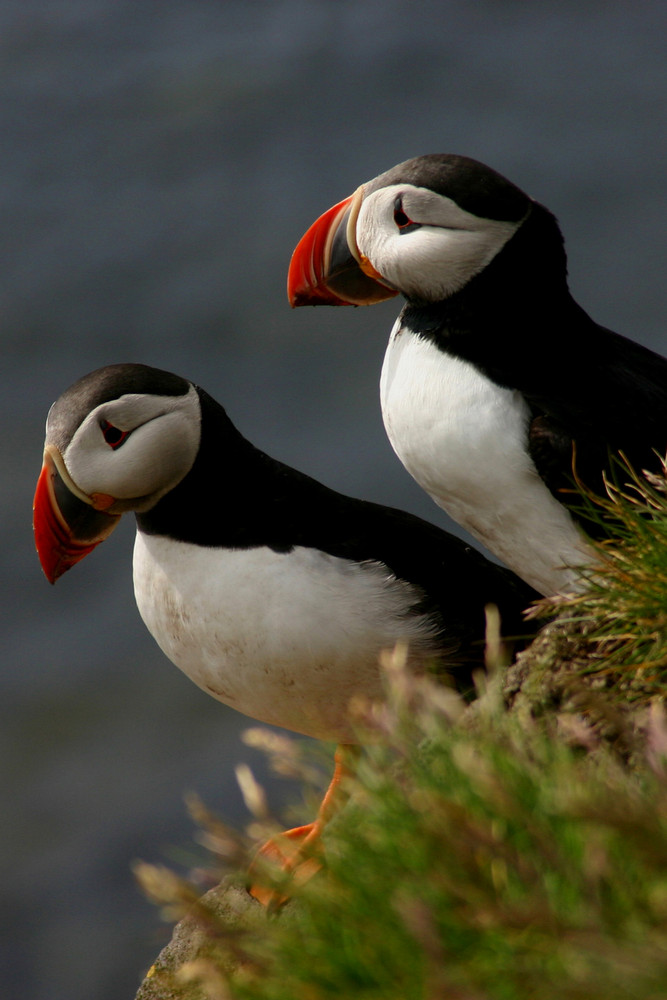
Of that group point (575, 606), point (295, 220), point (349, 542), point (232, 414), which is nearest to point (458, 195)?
point (349, 542)

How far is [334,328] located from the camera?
7301mm

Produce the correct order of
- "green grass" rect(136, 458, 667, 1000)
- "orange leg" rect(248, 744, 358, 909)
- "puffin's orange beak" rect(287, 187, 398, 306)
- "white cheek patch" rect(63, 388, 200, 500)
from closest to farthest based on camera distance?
"green grass" rect(136, 458, 667, 1000), "orange leg" rect(248, 744, 358, 909), "white cheek patch" rect(63, 388, 200, 500), "puffin's orange beak" rect(287, 187, 398, 306)

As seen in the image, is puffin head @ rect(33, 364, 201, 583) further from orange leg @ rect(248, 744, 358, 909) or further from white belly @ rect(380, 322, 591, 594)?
orange leg @ rect(248, 744, 358, 909)

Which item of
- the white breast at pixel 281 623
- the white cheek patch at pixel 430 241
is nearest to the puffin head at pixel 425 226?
the white cheek patch at pixel 430 241

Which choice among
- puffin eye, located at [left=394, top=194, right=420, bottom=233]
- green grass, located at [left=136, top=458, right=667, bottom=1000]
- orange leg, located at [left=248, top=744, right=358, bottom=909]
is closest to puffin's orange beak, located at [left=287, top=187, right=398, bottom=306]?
puffin eye, located at [left=394, top=194, right=420, bottom=233]

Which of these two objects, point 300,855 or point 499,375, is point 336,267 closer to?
point 499,375

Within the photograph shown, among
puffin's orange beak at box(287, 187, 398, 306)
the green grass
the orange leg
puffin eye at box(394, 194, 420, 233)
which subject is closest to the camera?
the green grass

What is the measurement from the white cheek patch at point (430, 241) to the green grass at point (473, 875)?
1260 millimetres

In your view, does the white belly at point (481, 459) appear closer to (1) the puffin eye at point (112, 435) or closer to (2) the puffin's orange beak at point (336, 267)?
(2) the puffin's orange beak at point (336, 267)

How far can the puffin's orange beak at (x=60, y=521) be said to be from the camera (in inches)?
103

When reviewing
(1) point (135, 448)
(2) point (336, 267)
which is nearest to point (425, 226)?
(2) point (336, 267)

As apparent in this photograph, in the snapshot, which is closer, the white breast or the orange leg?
the orange leg

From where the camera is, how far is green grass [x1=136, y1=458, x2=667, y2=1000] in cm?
115

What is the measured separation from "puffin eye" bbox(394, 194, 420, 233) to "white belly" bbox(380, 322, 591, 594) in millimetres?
238
